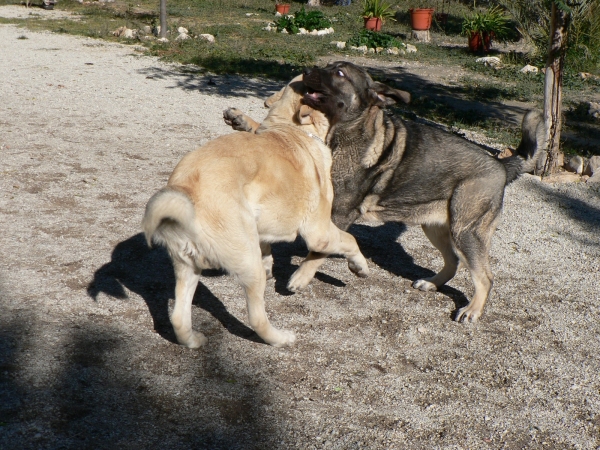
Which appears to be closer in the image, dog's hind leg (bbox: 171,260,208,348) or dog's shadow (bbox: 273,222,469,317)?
dog's hind leg (bbox: 171,260,208,348)

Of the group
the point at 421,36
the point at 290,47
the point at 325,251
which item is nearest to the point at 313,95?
the point at 325,251

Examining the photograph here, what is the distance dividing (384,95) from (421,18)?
603 inches

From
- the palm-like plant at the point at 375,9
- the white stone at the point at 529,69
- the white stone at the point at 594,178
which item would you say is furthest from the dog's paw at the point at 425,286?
the palm-like plant at the point at 375,9

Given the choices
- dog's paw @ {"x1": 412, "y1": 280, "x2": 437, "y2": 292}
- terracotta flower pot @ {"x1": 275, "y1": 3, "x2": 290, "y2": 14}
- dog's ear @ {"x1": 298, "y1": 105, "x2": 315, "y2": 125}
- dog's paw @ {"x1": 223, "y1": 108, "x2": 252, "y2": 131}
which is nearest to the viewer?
dog's ear @ {"x1": 298, "y1": 105, "x2": 315, "y2": 125}

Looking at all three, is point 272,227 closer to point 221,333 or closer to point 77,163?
point 221,333

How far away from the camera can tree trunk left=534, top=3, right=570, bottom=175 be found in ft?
25.1

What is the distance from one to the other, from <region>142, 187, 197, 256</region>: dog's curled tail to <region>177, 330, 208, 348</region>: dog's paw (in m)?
0.85

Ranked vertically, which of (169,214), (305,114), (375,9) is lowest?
(169,214)

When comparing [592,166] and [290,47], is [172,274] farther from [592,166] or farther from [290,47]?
[290,47]

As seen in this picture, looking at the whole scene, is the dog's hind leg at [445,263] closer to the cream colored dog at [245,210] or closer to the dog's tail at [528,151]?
the dog's tail at [528,151]

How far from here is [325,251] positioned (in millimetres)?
4457

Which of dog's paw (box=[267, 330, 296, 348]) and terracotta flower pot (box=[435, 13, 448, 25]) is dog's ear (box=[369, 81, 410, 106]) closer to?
dog's paw (box=[267, 330, 296, 348])

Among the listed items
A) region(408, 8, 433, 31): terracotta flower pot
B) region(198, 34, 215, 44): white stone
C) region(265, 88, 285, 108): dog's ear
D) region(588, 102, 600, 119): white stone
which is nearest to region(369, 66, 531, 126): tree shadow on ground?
region(588, 102, 600, 119): white stone

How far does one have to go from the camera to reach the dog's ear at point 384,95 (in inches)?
201
